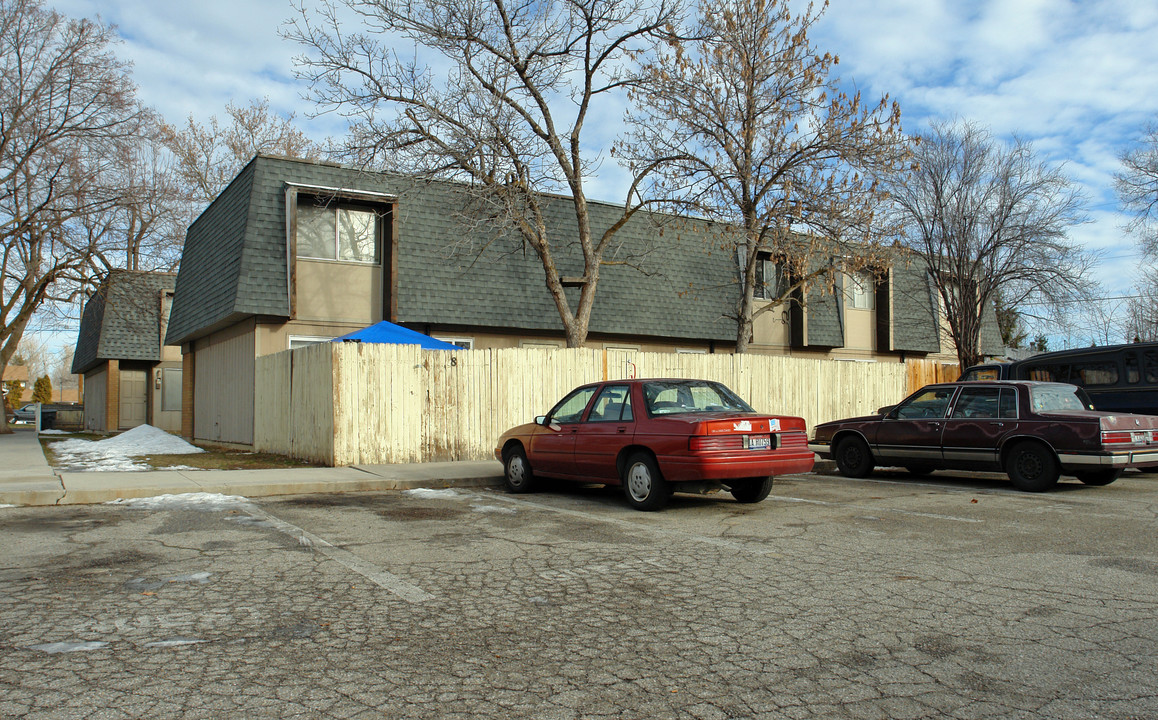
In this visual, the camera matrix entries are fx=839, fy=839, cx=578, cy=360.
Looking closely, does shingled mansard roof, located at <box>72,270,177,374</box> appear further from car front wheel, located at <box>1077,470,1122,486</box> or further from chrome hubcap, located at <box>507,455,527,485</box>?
car front wheel, located at <box>1077,470,1122,486</box>

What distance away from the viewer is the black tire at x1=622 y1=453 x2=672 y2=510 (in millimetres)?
9367

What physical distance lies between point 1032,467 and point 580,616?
8714 millimetres

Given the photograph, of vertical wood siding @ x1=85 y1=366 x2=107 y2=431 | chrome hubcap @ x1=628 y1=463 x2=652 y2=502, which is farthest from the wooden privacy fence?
vertical wood siding @ x1=85 y1=366 x2=107 y2=431

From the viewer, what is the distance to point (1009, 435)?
1145 centimetres

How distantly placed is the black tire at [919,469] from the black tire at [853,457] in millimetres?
627

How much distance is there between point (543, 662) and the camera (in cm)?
427

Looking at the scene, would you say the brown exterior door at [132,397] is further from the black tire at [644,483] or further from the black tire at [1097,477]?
the black tire at [1097,477]

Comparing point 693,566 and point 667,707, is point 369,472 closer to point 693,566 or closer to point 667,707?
point 693,566

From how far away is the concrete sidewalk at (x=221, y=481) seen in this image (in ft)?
33.9

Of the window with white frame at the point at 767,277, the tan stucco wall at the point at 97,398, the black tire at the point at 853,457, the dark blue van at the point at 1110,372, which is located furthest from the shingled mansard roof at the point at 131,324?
the dark blue van at the point at 1110,372

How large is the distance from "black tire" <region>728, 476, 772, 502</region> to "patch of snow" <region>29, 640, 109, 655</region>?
7.15m

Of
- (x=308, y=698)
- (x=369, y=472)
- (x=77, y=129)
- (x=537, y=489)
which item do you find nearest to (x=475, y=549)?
(x=308, y=698)

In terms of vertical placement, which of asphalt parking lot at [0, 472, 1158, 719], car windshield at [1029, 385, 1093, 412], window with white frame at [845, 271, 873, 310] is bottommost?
asphalt parking lot at [0, 472, 1158, 719]

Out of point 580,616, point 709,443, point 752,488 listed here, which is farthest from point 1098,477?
point 580,616
